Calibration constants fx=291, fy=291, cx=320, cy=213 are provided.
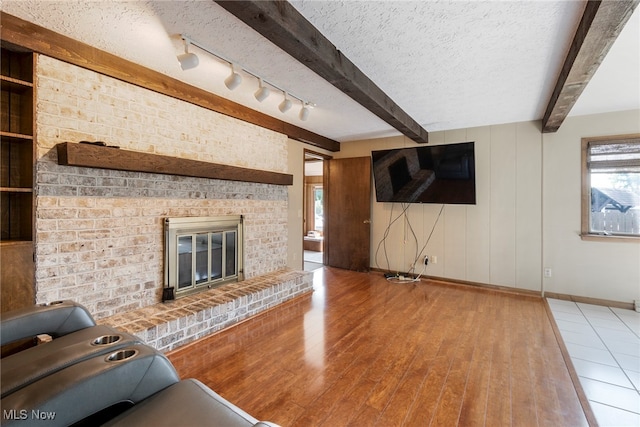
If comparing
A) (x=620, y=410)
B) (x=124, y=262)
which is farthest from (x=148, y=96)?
(x=620, y=410)

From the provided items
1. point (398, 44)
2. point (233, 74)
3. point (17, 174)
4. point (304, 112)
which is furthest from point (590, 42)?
point (17, 174)

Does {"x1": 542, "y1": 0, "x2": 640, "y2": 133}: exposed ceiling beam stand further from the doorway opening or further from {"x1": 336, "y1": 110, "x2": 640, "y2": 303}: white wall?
the doorway opening

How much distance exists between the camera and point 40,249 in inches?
81.0

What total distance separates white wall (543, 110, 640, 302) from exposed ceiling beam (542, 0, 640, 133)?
1.22 m

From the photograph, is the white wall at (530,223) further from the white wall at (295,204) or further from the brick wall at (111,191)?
the brick wall at (111,191)

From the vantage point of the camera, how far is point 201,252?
314 cm

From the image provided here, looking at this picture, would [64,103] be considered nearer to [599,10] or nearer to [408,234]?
[599,10]

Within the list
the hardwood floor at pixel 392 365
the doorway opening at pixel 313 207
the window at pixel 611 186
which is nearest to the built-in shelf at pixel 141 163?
the hardwood floor at pixel 392 365

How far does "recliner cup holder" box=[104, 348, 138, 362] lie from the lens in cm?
101

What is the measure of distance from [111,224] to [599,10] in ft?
11.6

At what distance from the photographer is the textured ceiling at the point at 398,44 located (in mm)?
1790

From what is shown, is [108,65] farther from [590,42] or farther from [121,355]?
[590,42]

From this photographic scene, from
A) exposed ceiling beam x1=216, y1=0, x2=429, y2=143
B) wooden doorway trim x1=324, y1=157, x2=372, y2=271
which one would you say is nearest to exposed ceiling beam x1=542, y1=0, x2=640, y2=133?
exposed ceiling beam x1=216, y1=0, x2=429, y2=143

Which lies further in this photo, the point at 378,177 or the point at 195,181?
the point at 378,177
